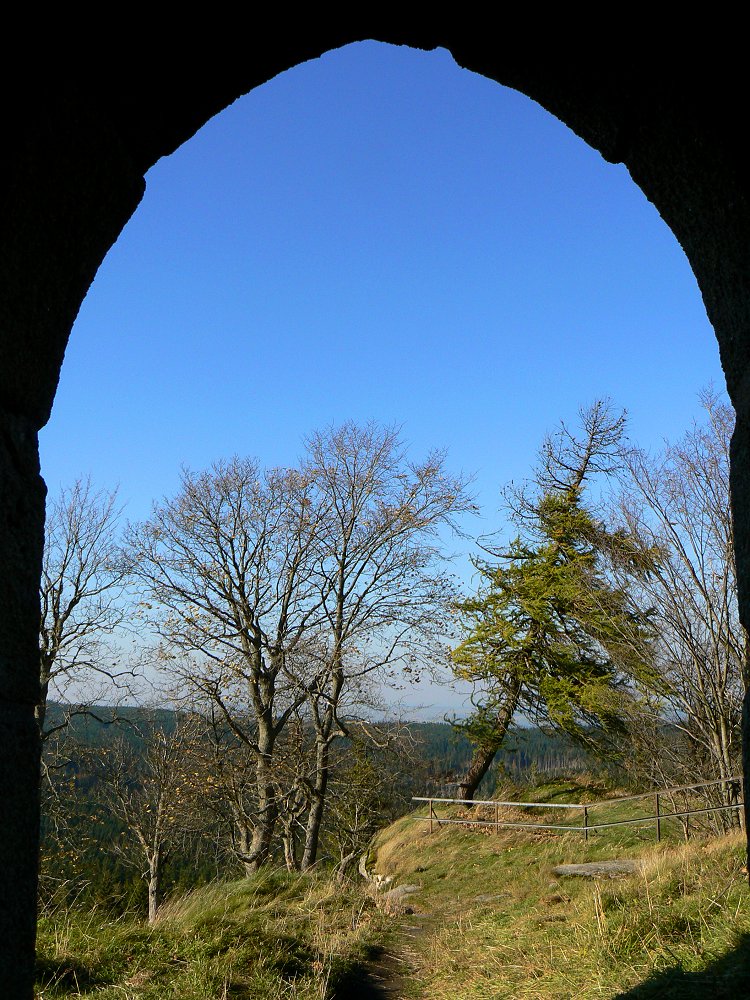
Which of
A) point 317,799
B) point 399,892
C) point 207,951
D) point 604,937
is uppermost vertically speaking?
point 604,937

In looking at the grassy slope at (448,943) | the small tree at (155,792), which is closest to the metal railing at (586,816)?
the grassy slope at (448,943)

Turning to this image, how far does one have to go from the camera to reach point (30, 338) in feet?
6.62

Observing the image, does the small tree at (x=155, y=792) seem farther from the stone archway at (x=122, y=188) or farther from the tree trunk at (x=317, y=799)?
the stone archway at (x=122, y=188)

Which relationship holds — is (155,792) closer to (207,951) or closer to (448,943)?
(448,943)

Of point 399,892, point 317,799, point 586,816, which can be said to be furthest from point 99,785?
point 586,816

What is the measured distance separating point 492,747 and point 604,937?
15.2 m

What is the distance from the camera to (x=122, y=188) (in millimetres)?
2287

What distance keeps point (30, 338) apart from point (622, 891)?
6.50 m

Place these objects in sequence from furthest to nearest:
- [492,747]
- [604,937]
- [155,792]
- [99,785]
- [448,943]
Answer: [99,785] → [155,792] → [492,747] → [448,943] → [604,937]

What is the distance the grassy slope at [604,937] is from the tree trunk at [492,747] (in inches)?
349

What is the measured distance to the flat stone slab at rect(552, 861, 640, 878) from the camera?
953 cm

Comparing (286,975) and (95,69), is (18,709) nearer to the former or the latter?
(95,69)

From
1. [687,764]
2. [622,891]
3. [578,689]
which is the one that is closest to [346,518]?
[578,689]

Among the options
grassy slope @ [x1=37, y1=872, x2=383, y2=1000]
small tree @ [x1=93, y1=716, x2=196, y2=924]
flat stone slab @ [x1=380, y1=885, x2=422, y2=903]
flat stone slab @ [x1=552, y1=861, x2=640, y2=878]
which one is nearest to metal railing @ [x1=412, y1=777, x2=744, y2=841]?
flat stone slab @ [x1=552, y1=861, x2=640, y2=878]
